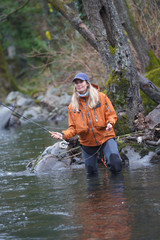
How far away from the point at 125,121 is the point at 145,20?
7.00 metres

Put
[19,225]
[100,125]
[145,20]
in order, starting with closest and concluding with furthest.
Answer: [19,225], [100,125], [145,20]

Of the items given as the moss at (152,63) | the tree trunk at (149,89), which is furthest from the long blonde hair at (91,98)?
the moss at (152,63)

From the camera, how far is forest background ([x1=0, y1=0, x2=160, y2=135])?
1273 cm

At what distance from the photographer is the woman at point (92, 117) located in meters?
6.34

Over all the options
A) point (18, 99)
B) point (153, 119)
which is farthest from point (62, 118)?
point (153, 119)

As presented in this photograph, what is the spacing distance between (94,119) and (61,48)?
35.2ft

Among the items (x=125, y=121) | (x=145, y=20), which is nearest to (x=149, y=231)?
(x=125, y=121)

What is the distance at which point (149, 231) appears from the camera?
12.9 ft

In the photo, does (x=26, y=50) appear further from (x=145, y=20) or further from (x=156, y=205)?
(x=156, y=205)

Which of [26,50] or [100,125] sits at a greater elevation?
[26,50]

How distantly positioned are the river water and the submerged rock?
1.18 ft

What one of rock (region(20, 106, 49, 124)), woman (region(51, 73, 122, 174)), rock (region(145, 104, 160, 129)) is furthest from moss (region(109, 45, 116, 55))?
rock (region(20, 106, 49, 124))

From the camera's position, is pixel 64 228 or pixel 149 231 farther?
pixel 64 228

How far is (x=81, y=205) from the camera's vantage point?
17.0 ft
